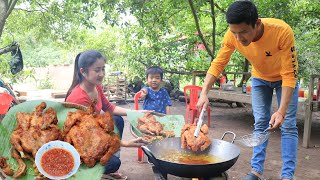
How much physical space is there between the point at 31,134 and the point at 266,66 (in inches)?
95.9

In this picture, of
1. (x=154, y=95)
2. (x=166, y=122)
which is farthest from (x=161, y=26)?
(x=166, y=122)

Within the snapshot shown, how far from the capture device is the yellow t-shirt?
288 cm

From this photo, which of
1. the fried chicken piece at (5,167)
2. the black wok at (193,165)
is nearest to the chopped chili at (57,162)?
the fried chicken piece at (5,167)

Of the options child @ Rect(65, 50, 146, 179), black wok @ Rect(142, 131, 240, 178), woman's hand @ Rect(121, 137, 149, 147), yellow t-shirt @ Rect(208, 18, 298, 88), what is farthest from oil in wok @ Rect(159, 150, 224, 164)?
yellow t-shirt @ Rect(208, 18, 298, 88)

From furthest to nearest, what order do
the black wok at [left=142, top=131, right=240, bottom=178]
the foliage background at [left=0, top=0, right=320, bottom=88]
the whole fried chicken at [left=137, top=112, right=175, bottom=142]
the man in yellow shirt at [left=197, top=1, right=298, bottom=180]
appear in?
the foliage background at [left=0, top=0, right=320, bottom=88] → the whole fried chicken at [left=137, top=112, right=175, bottom=142] → the man in yellow shirt at [left=197, top=1, right=298, bottom=180] → the black wok at [left=142, top=131, right=240, bottom=178]

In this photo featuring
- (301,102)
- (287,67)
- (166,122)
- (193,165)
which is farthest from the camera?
(301,102)

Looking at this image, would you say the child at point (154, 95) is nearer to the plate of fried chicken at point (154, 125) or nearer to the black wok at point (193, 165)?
the plate of fried chicken at point (154, 125)

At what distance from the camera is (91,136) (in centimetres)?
182

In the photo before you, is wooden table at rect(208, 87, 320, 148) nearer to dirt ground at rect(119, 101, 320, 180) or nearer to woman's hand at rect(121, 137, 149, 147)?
dirt ground at rect(119, 101, 320, 180)

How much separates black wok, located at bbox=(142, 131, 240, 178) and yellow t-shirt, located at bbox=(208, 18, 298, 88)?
2.76 feet

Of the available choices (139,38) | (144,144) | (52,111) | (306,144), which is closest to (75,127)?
(52,111)

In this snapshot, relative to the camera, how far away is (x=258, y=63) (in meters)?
3.25

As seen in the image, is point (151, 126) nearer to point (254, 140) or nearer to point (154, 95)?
point (254, 140)

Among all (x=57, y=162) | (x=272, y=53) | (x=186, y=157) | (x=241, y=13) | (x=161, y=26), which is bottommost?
(x=186, y=157)
